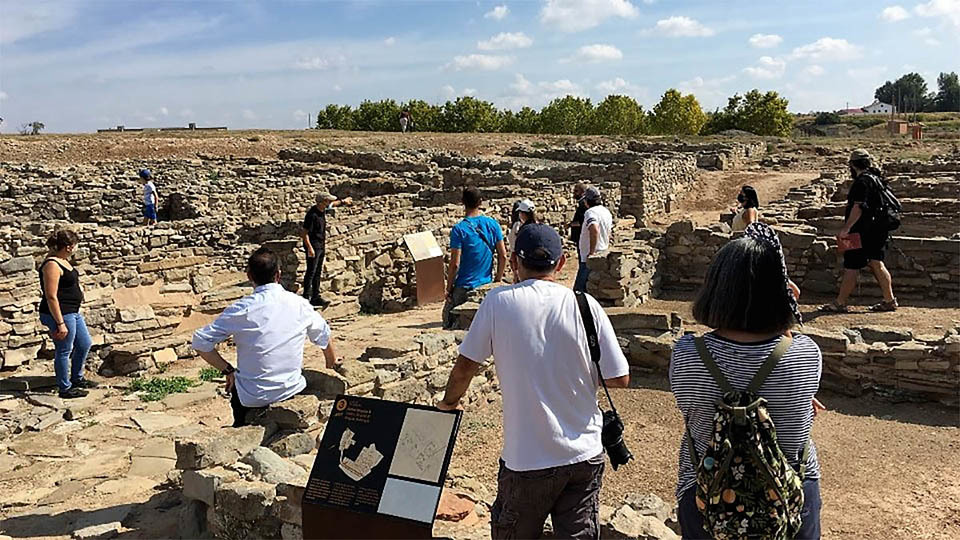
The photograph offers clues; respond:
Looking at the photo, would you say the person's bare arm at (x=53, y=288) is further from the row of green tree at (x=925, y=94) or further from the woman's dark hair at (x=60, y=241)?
the row of green tree at (x=925, y=94)

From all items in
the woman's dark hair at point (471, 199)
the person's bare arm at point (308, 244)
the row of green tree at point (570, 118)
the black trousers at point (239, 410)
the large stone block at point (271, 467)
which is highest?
the row of green tree at point (570, 118)

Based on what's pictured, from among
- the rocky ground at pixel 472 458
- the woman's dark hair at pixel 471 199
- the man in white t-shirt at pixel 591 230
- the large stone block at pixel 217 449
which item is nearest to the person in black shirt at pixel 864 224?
the rocky ground at pixel 472 458

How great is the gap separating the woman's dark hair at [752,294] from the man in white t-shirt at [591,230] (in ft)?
24.8

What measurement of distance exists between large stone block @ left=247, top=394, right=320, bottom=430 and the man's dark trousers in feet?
7.84

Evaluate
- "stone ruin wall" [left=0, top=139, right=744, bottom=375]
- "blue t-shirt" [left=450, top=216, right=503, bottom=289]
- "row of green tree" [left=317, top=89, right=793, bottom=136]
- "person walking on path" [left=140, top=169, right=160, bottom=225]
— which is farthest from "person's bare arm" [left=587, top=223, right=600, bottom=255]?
"row of green tree" [left=317, top=89, right=793, bottom=136]

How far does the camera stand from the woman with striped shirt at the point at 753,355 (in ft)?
9.67

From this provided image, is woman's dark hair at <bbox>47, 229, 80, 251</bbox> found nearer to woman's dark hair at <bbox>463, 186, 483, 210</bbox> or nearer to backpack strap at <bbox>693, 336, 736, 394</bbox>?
woman's dark hair at <bbox>463, 186, 483, 210</bbox>

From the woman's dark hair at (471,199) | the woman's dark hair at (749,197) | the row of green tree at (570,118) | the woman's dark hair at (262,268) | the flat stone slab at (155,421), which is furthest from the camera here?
the row of green tree at (570,118)

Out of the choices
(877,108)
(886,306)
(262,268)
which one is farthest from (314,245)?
(877,108)

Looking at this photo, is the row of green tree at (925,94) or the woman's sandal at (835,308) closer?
the woman's sandal at (835,308)

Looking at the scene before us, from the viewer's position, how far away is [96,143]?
43.7 m

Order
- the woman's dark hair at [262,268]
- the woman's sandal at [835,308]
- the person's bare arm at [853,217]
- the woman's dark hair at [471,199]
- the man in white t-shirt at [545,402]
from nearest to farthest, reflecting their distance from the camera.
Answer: the man in white t-shirt at [545,402] < the woman's dark hair at [262,268] < the woman's dark hair at [471,199] < the person's bare arm at [853,217] < the woman's sandal at [835,308]

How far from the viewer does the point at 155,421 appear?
24.9 feet

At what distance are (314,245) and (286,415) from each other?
725cm
